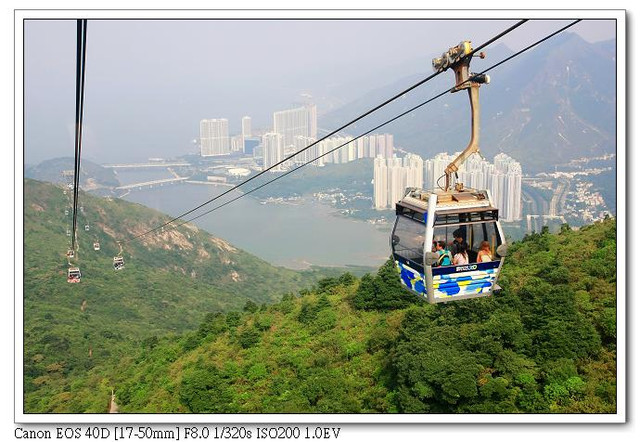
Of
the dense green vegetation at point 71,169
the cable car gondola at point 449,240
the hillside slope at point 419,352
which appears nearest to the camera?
the cable car gondola at point 449,240

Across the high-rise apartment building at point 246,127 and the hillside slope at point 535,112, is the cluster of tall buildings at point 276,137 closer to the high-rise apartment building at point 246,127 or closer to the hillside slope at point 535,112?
the high-rise apartment building at point 246,127

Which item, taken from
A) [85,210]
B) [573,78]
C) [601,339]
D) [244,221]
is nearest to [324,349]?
[601,339]

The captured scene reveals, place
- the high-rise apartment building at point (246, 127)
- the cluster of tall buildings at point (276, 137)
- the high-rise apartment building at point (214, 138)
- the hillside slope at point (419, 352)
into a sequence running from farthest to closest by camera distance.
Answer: the high-rise apartment building at point (246, 127) < the high-rise apartment building at point (214, 138) < the cluster of tall buildings at point (276, 137) < the hillside slope at point (419, 352)

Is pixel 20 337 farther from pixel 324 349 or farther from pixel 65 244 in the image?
pixel 65 244

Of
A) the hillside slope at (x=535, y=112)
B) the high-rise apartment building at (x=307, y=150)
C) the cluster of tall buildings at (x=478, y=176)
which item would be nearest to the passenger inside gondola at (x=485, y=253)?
the cluster of tall buildings at (x=478, y=176)

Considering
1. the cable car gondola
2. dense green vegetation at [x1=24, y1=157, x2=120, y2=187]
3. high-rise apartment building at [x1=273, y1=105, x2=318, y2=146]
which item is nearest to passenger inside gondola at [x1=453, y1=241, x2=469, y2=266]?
the cable car gondola

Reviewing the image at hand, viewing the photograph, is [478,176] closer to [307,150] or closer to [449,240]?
[449,240]
